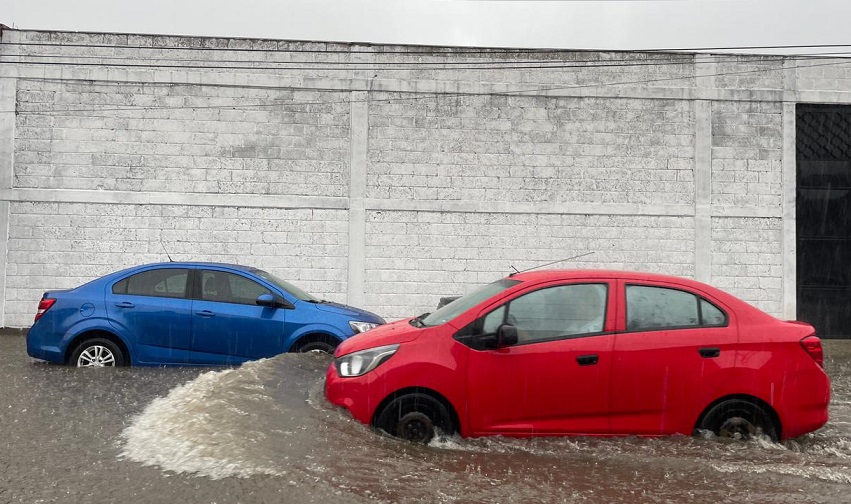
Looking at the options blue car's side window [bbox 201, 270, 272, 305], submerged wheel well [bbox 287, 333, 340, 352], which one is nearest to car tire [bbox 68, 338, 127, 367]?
blue car's side window [bbox 201, 270, 272, 305]

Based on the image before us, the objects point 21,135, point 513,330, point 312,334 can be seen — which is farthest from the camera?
point 21,135

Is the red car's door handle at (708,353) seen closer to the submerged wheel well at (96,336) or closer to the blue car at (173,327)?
the blue car at (173,327)

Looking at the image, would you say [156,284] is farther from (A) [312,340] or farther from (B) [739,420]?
(B) [739,420]

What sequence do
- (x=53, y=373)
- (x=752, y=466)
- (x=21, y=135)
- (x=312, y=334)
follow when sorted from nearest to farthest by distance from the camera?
(x=752, y=466), (x=53, y=373), (x=312, y=334), (x=21, y=135)

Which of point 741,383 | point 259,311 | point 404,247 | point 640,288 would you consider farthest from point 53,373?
point 404,247

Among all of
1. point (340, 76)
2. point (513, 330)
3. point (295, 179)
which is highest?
point (340, 76)

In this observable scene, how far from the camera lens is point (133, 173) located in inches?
596

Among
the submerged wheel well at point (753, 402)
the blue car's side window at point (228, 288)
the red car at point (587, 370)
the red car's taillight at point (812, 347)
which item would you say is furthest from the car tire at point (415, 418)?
the blue car's side window at point (228, 288)

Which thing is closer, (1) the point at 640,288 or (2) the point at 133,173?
(1) the point at 640,288

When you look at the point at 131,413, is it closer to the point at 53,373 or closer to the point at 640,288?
Result: the point at 53,373

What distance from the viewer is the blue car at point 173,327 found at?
8.97 meters

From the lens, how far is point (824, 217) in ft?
52.3

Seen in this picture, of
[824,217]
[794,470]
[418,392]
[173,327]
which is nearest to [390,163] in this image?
[173,327]

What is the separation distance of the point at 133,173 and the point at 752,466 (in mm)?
12778
